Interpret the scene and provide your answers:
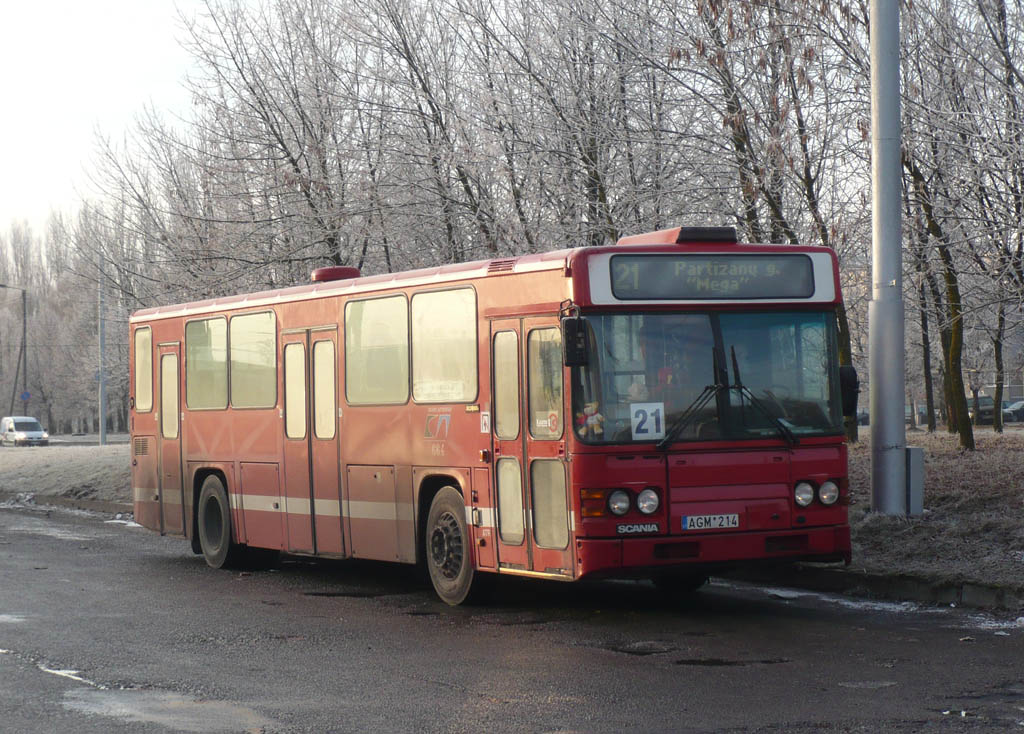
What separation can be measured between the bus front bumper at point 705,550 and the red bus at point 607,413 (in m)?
0.01

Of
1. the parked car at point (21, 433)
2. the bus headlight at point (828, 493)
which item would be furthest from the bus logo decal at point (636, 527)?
the parked car at point (21, 433)

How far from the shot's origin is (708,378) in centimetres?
1061

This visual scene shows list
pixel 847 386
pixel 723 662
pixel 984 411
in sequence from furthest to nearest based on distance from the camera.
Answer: pixel 984 411
pixel 847 386
pixel 723 662

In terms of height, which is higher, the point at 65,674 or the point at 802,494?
the point at 802,494

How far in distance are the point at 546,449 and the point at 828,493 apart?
2172 millimetres

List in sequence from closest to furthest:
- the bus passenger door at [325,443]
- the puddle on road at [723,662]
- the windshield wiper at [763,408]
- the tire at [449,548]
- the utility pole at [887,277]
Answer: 1. the puddle on road at [723,662]
2. the windshield wiper at [763,408]
3. the tire at [449,548]
4. the bus passenger door at [325,443]
5. the utility pole at [887,277]

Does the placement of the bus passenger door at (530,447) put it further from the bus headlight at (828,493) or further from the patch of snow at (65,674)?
the patch of snow at (65,674)

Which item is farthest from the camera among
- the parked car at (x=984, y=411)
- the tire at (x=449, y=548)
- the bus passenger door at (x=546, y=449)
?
the parked car at (x=984, y=411)

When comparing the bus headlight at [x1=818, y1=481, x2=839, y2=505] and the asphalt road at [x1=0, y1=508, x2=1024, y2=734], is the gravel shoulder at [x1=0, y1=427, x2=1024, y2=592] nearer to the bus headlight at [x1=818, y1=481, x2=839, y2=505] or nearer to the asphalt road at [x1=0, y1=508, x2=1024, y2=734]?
the asphalt road at [x1=0, y1=508, x2=1024, y2=734]

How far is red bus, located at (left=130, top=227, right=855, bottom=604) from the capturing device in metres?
10.4

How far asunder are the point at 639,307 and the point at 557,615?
2.54 meters

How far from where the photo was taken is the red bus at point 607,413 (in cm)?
1038

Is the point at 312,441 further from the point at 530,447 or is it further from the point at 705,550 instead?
the point at 705,550

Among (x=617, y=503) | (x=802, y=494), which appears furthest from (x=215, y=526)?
(x=802, y=494)
